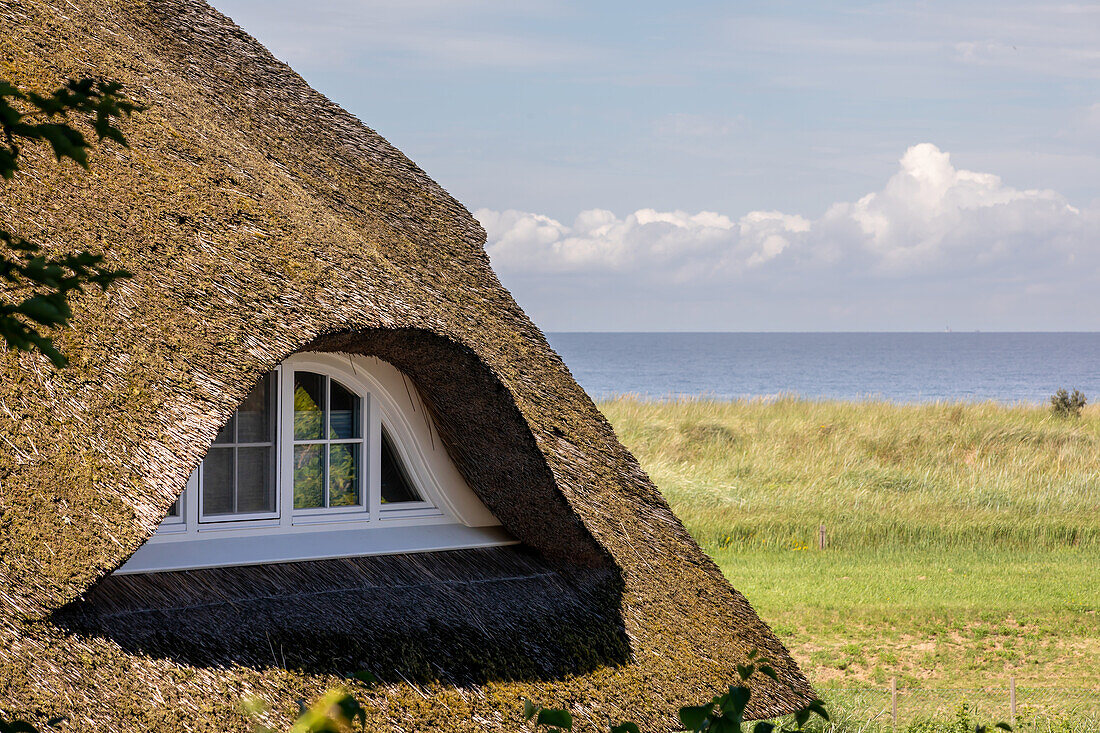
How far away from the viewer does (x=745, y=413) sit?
26.8 m

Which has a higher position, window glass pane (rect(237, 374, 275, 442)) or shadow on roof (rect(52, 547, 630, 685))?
window glass pane (rect(237, 374, 275, 442))

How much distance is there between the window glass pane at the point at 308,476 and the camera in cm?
517

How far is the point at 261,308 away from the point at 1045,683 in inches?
425

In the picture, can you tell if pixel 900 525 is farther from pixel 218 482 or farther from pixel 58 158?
pixel 58 158

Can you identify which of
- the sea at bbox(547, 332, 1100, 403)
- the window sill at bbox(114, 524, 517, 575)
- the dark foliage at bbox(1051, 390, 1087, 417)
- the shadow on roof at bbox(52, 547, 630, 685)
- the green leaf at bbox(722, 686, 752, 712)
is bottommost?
the shadow on roof at bbox(52, 547, 630, 685)

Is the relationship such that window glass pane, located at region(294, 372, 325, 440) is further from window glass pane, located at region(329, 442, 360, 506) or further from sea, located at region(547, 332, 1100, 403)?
sea, located at region(547, 332, 1100, 403)

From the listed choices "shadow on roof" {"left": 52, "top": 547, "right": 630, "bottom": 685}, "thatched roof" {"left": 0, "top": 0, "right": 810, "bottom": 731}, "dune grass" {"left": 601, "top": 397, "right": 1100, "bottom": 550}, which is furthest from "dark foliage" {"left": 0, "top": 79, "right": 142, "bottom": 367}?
"dune grass" {"left": 601, "top": 397, "right": 1100, "bottom": 550}

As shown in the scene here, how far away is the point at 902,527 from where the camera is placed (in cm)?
1786

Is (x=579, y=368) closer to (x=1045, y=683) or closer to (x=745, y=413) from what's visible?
(x=745, y=413)

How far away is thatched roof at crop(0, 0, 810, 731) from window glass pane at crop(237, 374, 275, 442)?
2.08ft

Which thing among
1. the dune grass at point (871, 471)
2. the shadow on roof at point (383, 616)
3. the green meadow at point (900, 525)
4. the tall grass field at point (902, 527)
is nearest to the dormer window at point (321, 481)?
the shadow on roof at point (383, 616)

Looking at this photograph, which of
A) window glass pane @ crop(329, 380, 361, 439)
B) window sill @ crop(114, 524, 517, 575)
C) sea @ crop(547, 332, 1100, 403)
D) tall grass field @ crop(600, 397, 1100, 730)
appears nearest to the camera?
window sill @ crop(114, 524, 517, 575)

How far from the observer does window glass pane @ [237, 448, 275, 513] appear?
197 inches

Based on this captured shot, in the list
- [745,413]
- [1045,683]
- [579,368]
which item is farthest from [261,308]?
[579,368]
